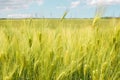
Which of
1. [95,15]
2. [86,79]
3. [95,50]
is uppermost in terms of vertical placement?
[95,15]

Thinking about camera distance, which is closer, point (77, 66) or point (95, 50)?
point (77, 66)

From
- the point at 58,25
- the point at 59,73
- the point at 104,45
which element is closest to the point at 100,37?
the point at 104,45

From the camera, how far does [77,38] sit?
6.59ft

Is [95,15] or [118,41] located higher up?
[95,15]

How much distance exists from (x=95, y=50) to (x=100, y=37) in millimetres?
129

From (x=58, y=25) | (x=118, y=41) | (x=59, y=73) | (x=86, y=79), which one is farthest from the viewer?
(x=58, y=25)

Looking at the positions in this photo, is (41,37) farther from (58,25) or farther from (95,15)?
(95,15)

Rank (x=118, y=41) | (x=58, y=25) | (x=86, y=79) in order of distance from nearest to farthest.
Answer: (x=86, y=79) → (x=118, y=41) → (x=58, y=25)

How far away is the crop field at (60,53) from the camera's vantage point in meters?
1.72

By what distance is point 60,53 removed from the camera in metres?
1.81

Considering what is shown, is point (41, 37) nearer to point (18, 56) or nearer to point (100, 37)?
point (18, 56)

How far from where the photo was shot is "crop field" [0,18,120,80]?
1722 millimetres

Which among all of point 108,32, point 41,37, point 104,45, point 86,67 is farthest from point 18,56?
point 108,32

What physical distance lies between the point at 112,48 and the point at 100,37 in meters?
0.14
